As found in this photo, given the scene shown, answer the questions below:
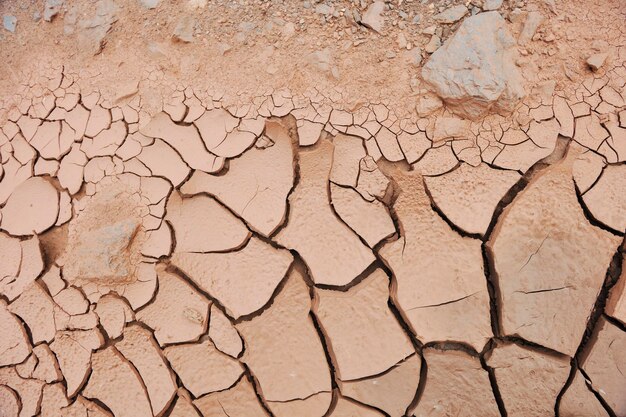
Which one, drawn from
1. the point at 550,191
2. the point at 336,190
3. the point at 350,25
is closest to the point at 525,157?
the point at 550,191

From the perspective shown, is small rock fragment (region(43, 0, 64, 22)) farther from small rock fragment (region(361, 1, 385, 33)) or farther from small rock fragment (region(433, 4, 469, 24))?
small rock fragment (region(433, 4, 469, 24))

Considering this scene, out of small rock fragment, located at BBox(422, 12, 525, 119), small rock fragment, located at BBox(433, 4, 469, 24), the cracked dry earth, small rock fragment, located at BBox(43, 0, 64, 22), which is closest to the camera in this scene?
the cracked dry earth

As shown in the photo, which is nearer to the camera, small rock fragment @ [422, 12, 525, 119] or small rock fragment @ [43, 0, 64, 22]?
small rock fragment @ [422, 12, 525, 119]

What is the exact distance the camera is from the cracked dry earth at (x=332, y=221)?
1.69m

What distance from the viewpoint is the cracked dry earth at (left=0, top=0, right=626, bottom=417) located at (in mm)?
1688

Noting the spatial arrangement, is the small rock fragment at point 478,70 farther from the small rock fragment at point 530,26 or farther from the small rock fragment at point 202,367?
the small rock fragment at point 202,367

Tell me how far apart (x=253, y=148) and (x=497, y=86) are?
1.04m

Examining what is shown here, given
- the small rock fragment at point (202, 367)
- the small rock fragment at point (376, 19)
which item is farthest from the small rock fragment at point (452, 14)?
Result: the small rock fragment at point (202, 367)

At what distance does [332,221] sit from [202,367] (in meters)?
0.76

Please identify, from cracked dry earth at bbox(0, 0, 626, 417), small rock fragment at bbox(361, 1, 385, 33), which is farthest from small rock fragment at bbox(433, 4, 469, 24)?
small rock fragment at bbox(361, 1, 385, 33)

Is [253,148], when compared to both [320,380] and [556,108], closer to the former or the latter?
[320,380]

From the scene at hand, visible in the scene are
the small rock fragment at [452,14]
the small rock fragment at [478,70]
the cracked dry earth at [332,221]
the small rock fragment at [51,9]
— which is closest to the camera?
the cracked dry earth at [332,221]

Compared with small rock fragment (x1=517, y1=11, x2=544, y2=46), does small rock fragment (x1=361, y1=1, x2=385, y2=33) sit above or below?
above

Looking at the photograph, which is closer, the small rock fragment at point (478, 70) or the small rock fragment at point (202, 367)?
the small rock fragment at point (202, 367)
